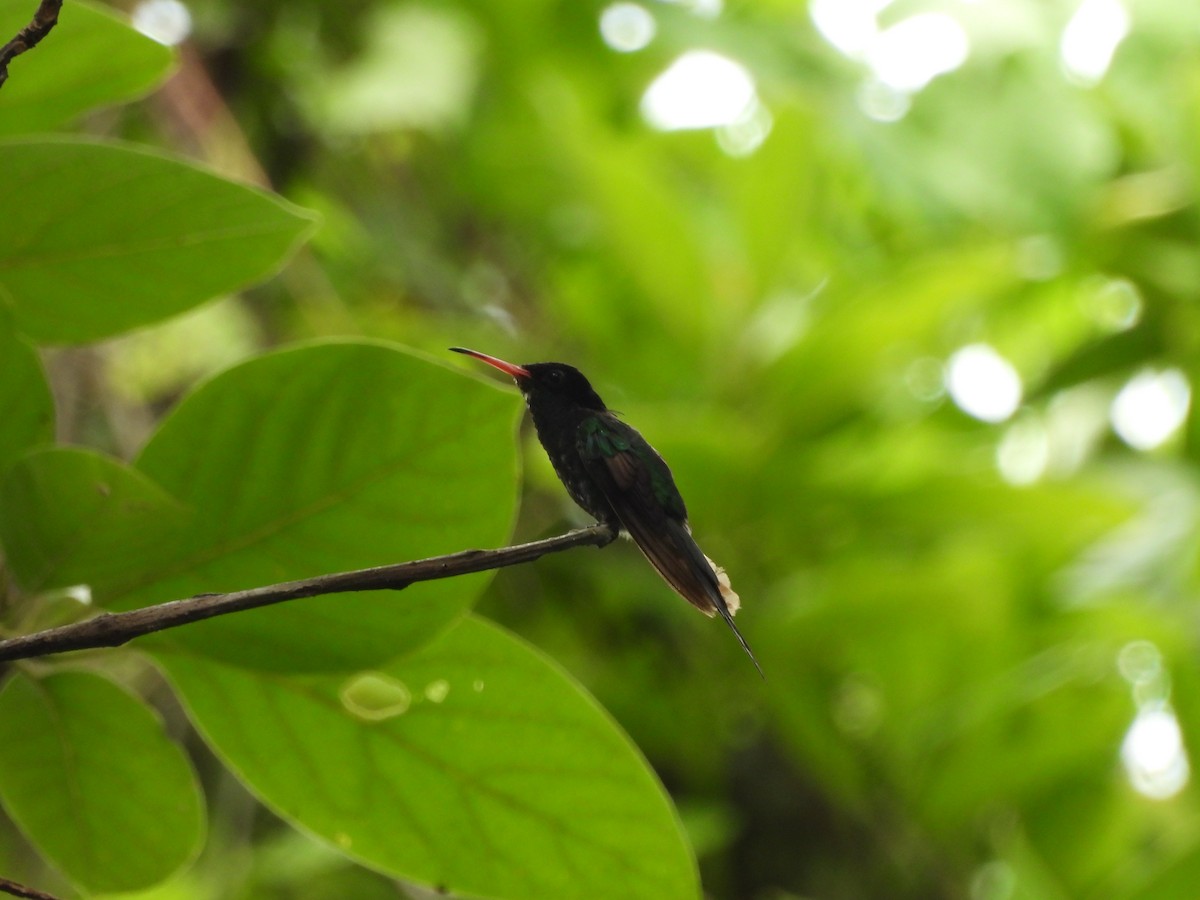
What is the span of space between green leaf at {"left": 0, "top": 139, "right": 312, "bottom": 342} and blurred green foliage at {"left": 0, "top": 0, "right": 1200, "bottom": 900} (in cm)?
91

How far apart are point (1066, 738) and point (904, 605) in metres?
0.41

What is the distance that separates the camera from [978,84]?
2.98 m

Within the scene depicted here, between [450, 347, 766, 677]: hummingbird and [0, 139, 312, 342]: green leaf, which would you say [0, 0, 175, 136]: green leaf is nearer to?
[0, 139, 312, 342]: green leaf

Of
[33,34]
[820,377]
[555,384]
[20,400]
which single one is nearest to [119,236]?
[20,400]

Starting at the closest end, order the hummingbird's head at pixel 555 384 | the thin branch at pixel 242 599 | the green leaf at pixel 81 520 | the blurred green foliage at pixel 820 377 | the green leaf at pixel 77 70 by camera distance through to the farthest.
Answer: the thin branch at pixel 242 599
the green leaf at pixel 81 520
the green leaf at pixel 77 70
the hummingbird's head at pixel 555 384
the blurred green foliage at pixel 820 377

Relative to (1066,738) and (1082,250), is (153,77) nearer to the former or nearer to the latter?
(1066,738)

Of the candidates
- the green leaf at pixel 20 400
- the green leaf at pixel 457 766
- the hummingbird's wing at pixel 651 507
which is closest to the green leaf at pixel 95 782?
the green leaf at pixel 457 766

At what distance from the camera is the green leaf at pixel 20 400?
2.52 feet

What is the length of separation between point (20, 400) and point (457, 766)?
0.39m

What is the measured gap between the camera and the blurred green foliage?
2.20 metres

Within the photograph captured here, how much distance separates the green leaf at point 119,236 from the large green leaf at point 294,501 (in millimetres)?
87

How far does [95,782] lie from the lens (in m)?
0.84

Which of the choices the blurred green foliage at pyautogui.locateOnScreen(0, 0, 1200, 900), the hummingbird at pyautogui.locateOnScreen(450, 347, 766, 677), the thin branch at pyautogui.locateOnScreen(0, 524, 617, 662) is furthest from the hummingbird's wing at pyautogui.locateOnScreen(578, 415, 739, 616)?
the blurred green foliage at pyautogui.locateOnScreen(0, 0, 1200, 900)

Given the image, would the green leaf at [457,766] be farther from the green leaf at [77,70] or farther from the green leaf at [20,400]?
the green leaf at [77,70]
